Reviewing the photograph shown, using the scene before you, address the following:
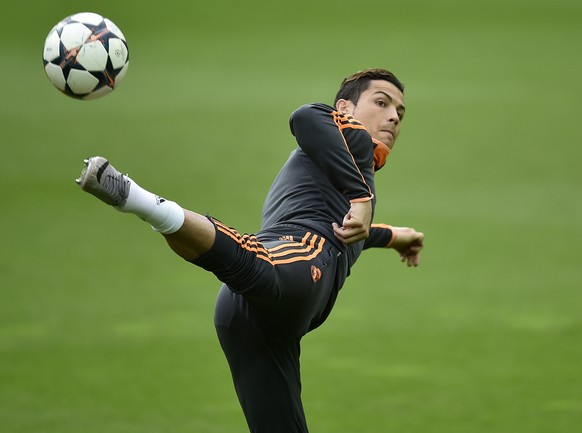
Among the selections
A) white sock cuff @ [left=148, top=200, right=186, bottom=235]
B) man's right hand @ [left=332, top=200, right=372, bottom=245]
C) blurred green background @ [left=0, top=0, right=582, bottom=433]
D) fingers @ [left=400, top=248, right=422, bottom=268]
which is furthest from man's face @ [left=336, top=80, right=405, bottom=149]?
blurred green background @ [left=0, top=0, right=582, bottom=433]

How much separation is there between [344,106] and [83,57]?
134 centimetres

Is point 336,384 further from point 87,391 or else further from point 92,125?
point 92,125

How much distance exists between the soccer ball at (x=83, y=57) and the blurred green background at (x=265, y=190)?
2.39 meters

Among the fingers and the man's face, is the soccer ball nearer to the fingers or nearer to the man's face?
the man's face

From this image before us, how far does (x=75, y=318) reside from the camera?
8.19 meters

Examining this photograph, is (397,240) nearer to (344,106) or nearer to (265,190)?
(344,106)

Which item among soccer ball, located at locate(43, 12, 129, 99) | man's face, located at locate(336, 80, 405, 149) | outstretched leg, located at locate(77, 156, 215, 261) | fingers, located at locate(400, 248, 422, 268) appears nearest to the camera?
outstretched leg, located at locate(77, 156, 215, 261)

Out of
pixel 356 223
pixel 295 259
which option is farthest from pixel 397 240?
pixel 295 259

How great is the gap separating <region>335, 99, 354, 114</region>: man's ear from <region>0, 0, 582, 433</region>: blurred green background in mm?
2119

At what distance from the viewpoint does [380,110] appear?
5230 mm

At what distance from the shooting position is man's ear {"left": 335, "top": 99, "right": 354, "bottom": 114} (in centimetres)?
530

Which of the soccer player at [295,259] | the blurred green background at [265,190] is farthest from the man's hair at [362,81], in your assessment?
the blurred green background at [265,190]

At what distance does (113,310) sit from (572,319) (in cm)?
359

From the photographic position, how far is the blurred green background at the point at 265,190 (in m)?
6.93
